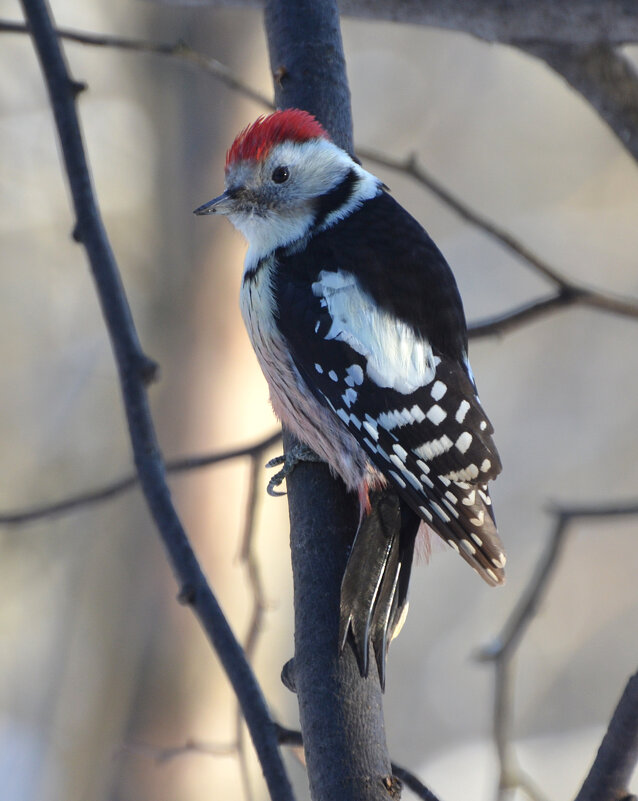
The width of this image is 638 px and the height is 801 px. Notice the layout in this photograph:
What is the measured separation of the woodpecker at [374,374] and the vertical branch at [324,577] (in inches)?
1.6

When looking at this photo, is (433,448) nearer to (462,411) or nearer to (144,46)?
(462,411)

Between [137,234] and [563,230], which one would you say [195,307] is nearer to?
[137,234]

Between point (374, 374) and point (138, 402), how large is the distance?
0.41 m

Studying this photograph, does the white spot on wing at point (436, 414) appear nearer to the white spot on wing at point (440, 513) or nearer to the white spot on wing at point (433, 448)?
the white spot on wing at point (433, 448)

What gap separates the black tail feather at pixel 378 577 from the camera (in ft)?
4.82

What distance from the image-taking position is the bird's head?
1.99m

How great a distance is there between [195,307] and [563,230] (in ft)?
13.5

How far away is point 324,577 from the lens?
1564 mm

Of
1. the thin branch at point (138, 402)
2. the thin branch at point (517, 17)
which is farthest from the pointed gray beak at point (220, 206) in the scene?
the thin branch at point (517, 17)

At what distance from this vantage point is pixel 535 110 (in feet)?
26.7

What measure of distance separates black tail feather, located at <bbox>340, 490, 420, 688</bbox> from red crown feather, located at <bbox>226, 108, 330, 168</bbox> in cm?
72

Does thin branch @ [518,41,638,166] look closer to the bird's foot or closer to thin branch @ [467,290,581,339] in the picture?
thin branch @ [467,290,581,339]

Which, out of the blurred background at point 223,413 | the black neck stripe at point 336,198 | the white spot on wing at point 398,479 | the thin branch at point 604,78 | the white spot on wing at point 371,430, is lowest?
the white spot on wing at point 398,479

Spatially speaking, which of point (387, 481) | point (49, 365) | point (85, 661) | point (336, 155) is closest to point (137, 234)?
point (49, 365)
